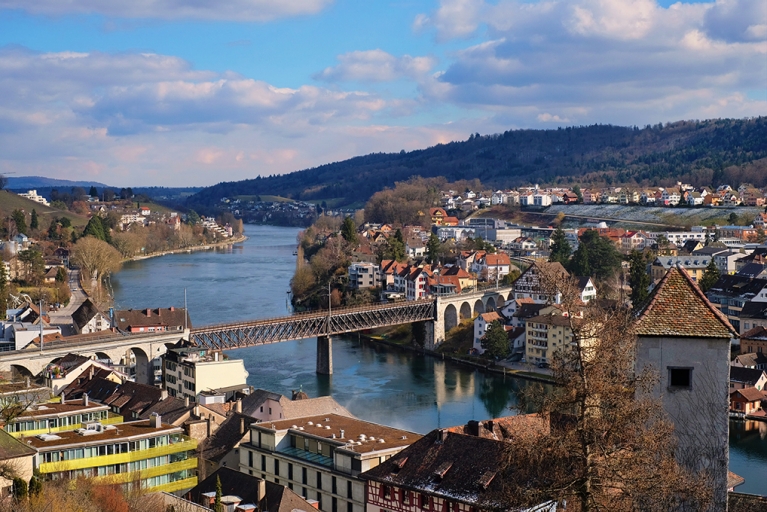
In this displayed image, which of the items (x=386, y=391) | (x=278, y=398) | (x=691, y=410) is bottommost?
(x=386, y=391)

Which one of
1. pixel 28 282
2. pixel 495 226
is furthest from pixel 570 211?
pixel 28 282

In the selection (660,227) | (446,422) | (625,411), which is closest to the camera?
(625,411)

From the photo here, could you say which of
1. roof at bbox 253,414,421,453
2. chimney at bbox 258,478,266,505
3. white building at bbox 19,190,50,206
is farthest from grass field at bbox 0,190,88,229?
chimney at bbox 258,478,266,505

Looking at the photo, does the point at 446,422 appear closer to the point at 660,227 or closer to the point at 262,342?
the point at 262,342

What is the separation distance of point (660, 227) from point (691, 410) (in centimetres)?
6464

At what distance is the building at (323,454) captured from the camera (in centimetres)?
1561

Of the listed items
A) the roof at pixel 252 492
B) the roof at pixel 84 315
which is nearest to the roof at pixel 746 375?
the roof at pixel 252 492

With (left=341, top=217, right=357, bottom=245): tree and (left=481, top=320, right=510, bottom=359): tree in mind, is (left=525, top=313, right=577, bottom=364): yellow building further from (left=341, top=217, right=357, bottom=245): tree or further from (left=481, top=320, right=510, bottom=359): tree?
(left=341, top=217, right=357, bottom=245): tree

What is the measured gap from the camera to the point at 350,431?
56.4 feet

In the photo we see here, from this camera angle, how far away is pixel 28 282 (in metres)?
50.9

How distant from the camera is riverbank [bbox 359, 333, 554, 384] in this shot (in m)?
33.8

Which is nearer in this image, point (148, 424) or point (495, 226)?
point (148, 424)

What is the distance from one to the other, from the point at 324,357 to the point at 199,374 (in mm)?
9435

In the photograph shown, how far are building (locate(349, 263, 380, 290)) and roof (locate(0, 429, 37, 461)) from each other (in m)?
38.8
